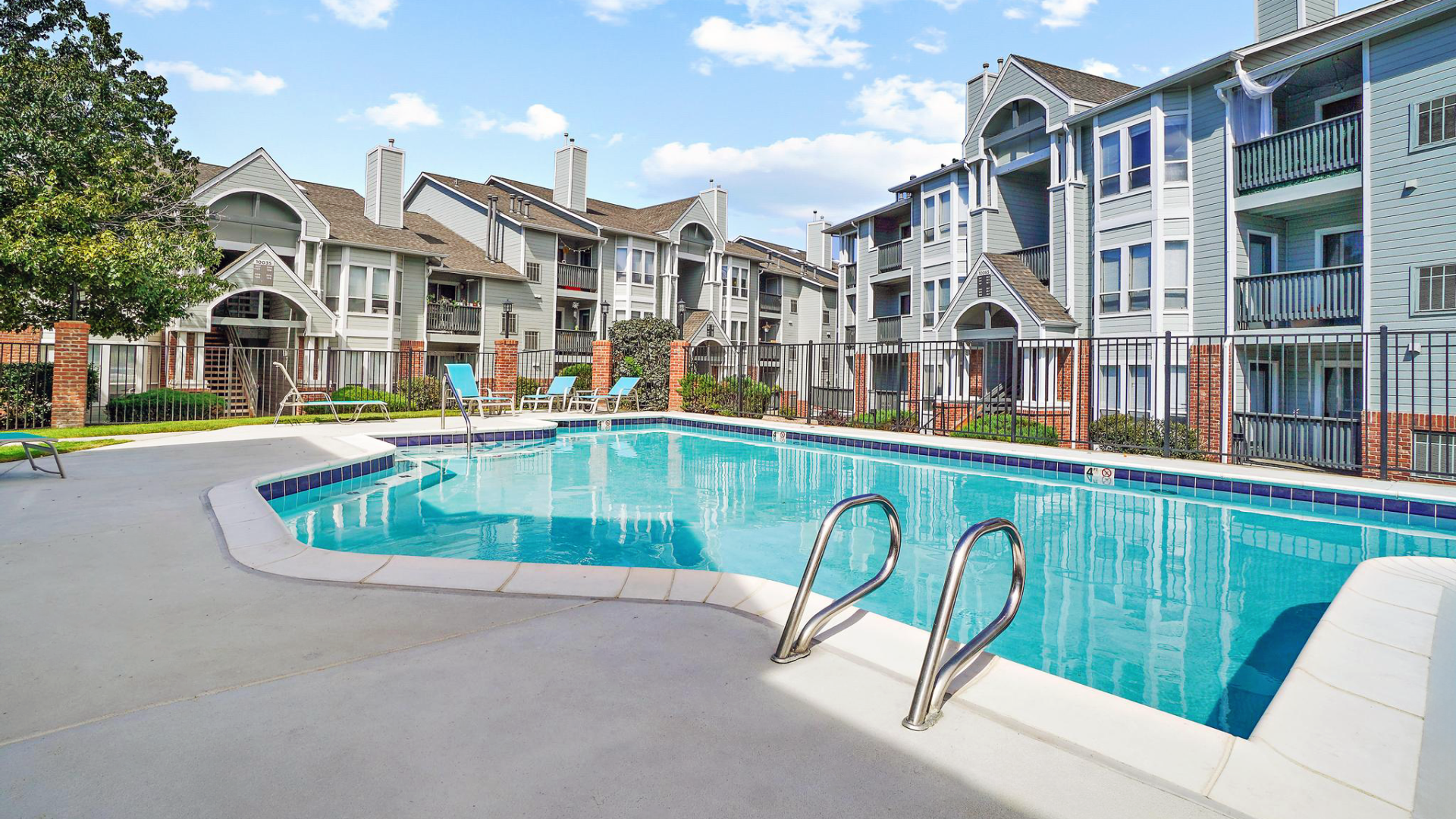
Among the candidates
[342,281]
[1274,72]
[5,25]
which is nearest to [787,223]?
[342,281]

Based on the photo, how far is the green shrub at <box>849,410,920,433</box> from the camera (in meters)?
15.0

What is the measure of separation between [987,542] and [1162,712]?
4.21 m

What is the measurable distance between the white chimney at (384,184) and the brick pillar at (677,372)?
1262cm

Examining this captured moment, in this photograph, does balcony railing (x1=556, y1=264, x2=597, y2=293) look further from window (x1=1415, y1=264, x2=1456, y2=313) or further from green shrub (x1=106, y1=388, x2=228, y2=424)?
window (x1=1415, y1=264, x2=1456, y2=313)

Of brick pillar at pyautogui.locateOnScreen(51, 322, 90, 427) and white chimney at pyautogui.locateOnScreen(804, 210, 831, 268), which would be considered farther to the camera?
white chimney at pyautogui.locateOnScreen(804, 210, 831, 268)

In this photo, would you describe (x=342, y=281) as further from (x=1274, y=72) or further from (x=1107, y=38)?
(x=1274, y=72)

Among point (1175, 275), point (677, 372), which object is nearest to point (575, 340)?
point (677, 372)

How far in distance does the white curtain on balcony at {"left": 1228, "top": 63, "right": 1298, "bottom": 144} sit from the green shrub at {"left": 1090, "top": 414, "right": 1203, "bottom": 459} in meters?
6.64

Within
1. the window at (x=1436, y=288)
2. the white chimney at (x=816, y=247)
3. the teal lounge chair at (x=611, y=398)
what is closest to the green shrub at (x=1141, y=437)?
the window at (x=1436, y=288)

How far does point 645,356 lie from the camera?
2166 centimetres

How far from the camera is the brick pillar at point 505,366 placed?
1839 centimetres

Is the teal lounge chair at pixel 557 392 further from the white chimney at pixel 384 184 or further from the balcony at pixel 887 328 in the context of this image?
the balcony at pixel 887 328

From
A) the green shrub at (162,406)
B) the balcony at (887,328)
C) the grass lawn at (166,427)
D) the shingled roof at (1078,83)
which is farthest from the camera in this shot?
the balcony at (887,328)

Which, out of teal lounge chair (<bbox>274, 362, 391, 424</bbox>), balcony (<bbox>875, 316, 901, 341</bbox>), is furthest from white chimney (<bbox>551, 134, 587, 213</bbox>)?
teal lounge chair (<bbox>274, 362, 391, 424</bbox>)
